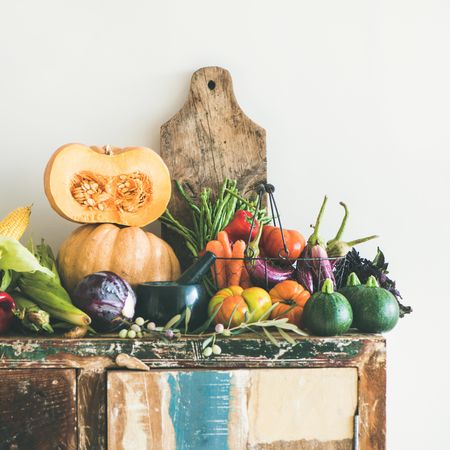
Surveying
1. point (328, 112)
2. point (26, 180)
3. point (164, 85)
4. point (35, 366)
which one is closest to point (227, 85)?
point (164, 85)

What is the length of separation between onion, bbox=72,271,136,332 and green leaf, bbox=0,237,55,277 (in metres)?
0.09

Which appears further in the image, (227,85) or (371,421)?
(227,85)

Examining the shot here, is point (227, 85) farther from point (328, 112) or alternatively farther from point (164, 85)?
point (328, 112)

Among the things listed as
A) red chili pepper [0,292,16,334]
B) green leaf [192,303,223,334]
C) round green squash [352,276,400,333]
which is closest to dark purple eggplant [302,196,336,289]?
round green squash [352,276,400,333]

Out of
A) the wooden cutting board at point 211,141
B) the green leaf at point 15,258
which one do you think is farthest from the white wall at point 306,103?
the green leaf at point 15,258

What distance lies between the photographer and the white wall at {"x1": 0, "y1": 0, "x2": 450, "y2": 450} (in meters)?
1.72

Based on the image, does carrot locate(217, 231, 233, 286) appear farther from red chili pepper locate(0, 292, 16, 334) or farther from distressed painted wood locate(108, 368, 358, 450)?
red chili pepper locate(0, 292, 16, 334)

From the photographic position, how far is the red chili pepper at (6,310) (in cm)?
128

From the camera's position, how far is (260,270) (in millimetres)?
1398

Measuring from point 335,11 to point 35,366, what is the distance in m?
1.28

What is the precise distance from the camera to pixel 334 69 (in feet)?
5.75

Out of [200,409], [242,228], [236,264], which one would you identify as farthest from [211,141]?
[200,409]

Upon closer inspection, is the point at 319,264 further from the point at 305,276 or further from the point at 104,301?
the point at 104,301

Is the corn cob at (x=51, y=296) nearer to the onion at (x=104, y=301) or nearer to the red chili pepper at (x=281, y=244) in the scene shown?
the onion at (x=104, y=301)
